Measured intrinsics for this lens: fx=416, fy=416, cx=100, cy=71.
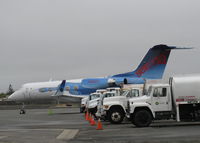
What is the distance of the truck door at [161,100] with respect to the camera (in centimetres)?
1948

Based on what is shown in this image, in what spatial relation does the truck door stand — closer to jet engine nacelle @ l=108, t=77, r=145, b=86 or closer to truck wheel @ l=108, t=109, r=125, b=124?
truck wheel @ l=108, t=109, r=125, b=124

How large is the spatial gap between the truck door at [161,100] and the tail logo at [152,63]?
22286mm

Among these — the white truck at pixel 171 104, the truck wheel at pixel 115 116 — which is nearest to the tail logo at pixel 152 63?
the truck wheel at pixel 115 116

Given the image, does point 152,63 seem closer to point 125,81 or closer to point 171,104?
point 125,81

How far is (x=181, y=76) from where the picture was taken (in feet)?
65.5

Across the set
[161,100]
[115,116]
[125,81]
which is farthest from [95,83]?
[161,100]

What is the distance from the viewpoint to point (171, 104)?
19.5 m

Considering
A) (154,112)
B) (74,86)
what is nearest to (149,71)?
(74,86)

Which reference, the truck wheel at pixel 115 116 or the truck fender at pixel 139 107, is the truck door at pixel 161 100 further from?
the truck wheel at pixel 115 116

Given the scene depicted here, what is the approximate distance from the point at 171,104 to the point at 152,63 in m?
23.0

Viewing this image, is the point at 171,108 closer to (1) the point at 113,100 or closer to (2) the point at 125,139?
(1) the point at 113,100

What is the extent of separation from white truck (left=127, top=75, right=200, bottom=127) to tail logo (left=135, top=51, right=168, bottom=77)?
2206 cm

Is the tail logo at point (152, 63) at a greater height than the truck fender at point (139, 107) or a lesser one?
greater

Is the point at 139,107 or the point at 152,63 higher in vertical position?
the point at 152,63
